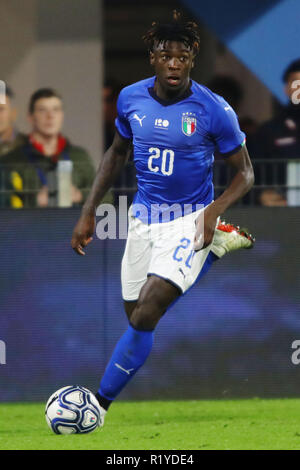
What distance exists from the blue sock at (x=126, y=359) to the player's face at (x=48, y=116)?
3.05m

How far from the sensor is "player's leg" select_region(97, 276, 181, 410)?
6.92 metres

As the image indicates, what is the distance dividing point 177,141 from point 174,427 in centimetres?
177

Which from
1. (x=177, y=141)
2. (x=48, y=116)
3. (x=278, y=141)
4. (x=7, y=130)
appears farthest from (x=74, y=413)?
(x=7, y=130)

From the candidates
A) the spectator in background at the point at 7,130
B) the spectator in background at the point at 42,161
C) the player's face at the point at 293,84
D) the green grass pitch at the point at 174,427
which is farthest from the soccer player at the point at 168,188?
the player's face at the point at 293,84

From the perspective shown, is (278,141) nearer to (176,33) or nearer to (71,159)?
(71,159)

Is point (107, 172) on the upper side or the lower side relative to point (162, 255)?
upper

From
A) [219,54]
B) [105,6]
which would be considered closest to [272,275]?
[219,54]

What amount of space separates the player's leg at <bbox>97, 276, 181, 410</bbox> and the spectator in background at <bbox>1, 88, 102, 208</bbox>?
6.57ft

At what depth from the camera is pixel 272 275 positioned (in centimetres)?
888

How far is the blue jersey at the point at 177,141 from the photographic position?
23.6ft

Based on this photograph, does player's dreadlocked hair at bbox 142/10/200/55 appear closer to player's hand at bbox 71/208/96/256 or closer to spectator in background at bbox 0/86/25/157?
player's hand at bbox 71/208/96/256

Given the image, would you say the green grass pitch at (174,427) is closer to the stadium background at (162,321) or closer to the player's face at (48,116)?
the stadium background at (162,321)

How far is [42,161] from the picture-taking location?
9.55 m

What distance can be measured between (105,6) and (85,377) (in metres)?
11.0
